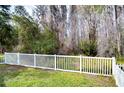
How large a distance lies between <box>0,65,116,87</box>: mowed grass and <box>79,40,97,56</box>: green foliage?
0.29m

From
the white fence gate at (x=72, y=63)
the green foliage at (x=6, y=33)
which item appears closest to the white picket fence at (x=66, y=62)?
the white fence gate at (x=72, y=63)

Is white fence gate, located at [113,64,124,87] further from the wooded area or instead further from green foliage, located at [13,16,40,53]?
green foliage, located at [13,16,40,53]

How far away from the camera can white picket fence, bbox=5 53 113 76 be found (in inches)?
160

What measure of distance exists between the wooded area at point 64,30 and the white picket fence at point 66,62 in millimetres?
66

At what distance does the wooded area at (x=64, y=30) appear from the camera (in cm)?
405

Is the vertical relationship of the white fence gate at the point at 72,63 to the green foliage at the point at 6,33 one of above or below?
below

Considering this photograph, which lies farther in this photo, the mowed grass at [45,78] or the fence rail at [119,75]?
the mowed grass at [45,78]

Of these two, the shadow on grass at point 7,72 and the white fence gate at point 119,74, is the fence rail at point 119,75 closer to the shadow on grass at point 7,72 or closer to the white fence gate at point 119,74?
the white fence gate at point 119,74

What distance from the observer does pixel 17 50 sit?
13.9ft

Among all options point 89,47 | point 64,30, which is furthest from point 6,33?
point 89,47

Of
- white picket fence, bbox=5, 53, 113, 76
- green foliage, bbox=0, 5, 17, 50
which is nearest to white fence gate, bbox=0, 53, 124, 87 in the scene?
white picket fence, bbox=5, 53, 113, 76

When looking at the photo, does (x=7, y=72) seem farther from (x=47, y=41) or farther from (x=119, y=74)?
(x=119, y=74)
